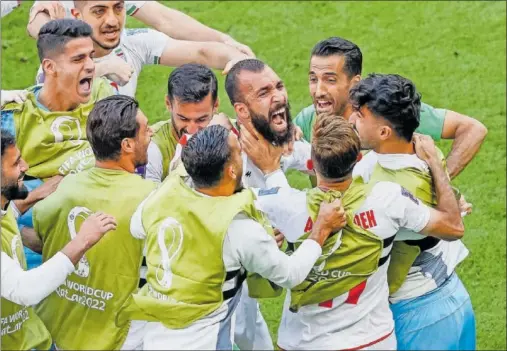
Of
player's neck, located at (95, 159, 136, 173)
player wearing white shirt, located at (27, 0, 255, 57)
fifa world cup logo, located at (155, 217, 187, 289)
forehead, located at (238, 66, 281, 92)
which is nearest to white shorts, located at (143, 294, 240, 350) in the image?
fifa world cup logo, located at (155, 217, 187, 289)

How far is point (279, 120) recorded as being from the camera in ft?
16.1

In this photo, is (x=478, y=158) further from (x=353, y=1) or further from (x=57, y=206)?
(x=57, y=206)

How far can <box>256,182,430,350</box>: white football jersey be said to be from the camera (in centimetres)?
416

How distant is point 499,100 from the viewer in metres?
8.93

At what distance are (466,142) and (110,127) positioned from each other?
5.67 ft

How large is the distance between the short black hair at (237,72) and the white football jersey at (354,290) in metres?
0.86

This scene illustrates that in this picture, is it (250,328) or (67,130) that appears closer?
(67,130)

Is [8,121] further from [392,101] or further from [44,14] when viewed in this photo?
[392,101]

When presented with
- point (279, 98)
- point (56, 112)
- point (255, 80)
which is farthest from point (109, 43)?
point (279, 98)

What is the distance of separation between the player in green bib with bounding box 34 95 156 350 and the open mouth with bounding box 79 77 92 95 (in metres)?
0.57

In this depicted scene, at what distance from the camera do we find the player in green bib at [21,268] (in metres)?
3.99

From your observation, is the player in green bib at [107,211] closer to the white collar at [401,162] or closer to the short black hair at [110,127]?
the short black hair at [110,127]

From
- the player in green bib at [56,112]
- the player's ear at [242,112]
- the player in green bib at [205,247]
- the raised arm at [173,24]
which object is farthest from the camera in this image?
the raised arm at [173,24]

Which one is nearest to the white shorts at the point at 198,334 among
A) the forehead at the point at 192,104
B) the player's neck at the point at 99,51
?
the forehead at the point at 192,104
